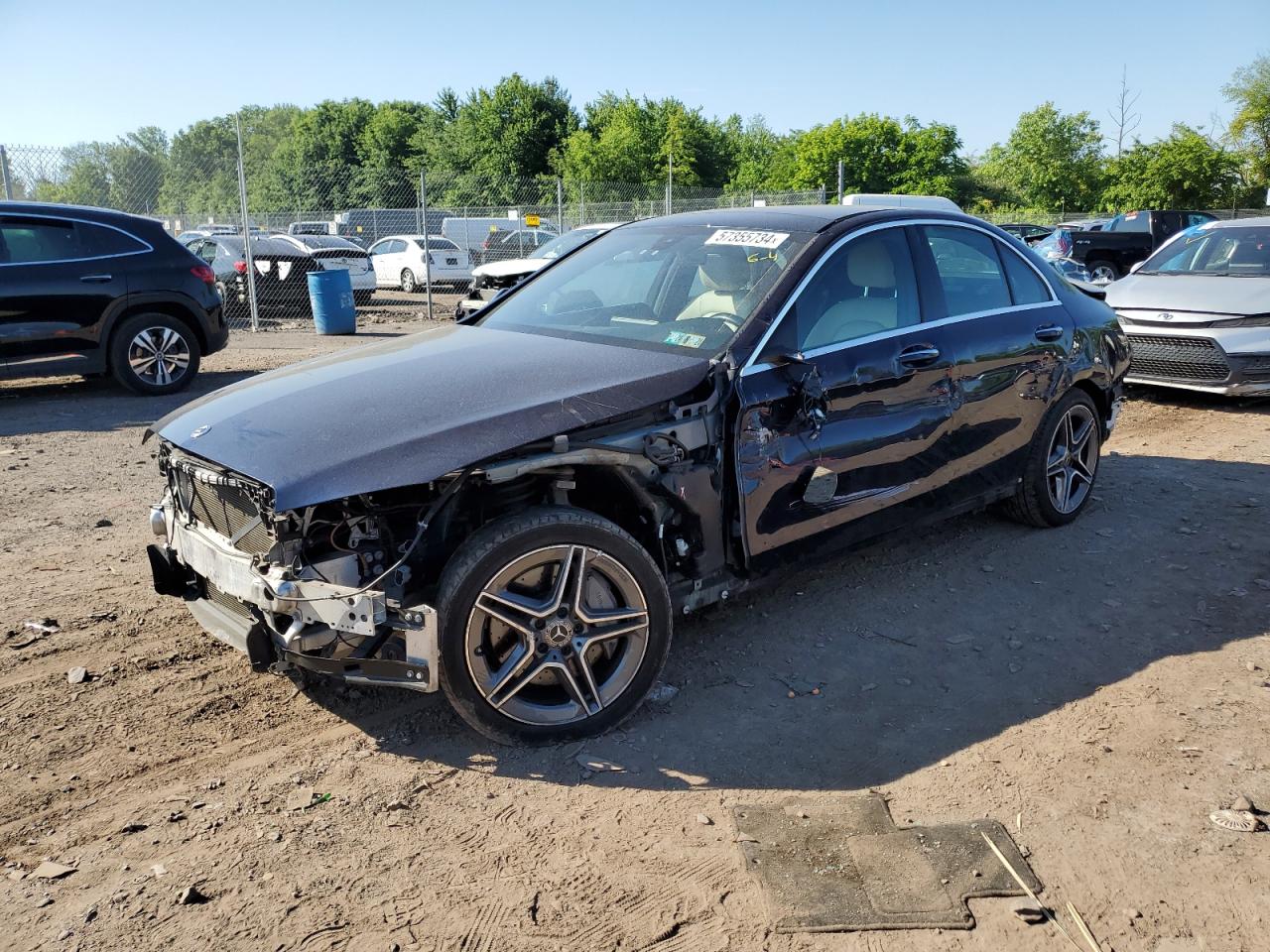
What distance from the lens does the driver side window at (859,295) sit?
13.4ft

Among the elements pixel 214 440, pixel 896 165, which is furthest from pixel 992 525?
pixel 896 165

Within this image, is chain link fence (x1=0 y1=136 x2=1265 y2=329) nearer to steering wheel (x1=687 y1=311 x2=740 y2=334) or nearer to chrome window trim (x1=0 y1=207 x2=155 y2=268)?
chrome window trim (x1=0 y1=207 x2=155 y2=268)

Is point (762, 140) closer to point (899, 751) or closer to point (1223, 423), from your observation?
point (1223, 423)

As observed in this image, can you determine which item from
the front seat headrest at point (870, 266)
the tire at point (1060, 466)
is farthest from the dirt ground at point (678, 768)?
the front seat headrest at point (870, 266)

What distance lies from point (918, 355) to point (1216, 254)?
7.31 meters

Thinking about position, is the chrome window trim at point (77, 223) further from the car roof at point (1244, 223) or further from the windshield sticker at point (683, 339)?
the car roof at point (1244, 223)

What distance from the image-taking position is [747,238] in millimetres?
4430

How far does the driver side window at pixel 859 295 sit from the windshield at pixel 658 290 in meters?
0.18

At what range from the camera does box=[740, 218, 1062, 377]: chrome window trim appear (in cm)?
389

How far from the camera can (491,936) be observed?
2562 millimetres

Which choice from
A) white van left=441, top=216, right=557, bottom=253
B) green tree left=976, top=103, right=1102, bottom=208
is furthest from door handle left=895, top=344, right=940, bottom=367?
green tree left=976, top=103, right=1102, bottom=208

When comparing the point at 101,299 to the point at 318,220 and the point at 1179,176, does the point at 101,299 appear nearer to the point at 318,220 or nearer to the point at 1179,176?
the point at 318,220

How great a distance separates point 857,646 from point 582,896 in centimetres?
195

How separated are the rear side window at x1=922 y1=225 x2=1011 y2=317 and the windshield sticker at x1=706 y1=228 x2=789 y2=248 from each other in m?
0.91
